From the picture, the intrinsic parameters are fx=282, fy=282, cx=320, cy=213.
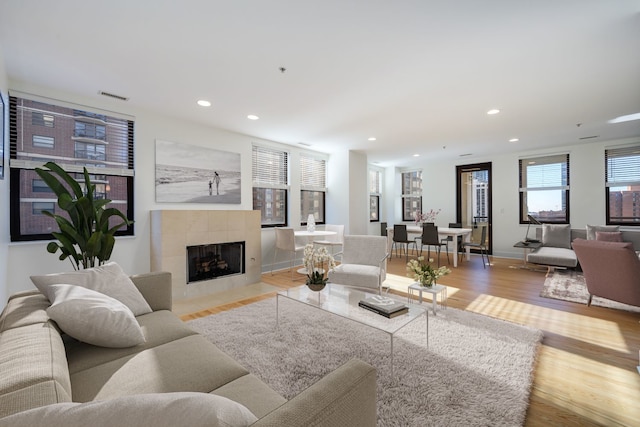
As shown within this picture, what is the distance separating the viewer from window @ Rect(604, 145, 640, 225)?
550cm

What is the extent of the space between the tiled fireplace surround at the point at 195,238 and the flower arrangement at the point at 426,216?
4582 millimetres

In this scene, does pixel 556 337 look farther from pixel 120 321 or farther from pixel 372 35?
pixel 120 321

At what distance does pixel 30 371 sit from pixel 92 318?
25.0 inches

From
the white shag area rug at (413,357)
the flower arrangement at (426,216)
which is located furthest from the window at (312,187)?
the white shag area rug at (413,357)

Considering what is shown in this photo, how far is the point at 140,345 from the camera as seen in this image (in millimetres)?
1562

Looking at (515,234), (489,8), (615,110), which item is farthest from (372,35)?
(515,234)

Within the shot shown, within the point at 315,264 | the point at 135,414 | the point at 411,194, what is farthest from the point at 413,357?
the point at 411,194

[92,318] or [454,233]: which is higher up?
[454,233]

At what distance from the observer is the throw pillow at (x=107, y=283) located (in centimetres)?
171

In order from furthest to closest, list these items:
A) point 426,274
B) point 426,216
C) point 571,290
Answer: point 426,216, point 571,290, point 426,274

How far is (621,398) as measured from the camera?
182 cm

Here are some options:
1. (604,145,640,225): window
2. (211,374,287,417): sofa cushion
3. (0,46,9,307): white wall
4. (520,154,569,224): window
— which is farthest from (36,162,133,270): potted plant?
(604,145,640,225): window

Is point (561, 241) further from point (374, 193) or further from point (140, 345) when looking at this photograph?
point (140, 345)

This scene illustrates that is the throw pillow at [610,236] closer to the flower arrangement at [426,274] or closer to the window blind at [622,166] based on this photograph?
the window blind at [622,166]
